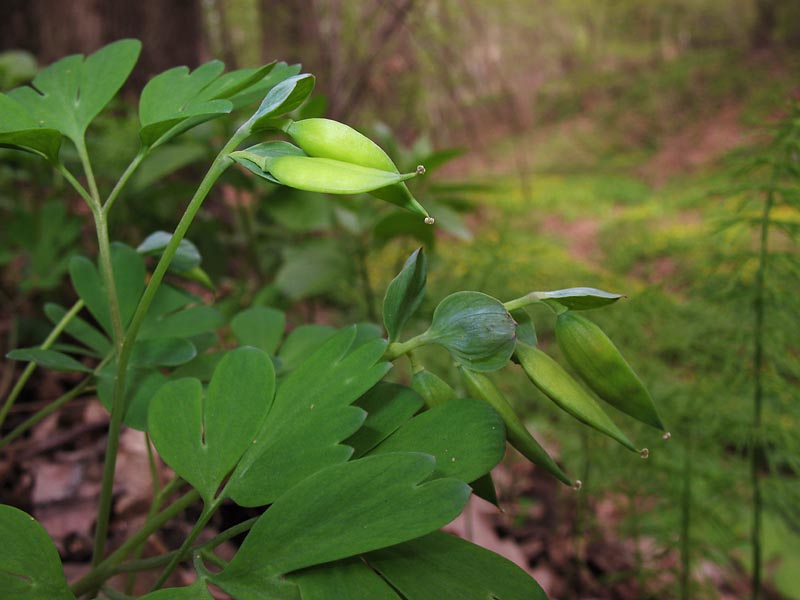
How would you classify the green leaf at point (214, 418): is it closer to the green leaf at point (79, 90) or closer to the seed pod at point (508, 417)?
the seed pod at point (508, 417)

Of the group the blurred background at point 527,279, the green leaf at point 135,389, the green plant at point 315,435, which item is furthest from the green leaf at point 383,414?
the blurred background at point 527,279

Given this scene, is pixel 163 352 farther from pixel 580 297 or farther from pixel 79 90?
pixel 580 297

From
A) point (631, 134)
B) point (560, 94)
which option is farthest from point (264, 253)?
point (560, 94)

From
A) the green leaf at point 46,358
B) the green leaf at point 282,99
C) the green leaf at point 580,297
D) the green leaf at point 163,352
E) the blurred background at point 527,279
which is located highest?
the green leaf at point 282,99

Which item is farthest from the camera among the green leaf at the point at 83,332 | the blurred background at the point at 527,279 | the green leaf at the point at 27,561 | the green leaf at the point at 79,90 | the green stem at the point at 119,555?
the blurred background at the point at 527,279

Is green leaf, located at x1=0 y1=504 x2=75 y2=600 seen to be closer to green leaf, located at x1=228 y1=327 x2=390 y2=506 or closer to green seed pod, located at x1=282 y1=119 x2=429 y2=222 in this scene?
green leaf, located at x1=228 y1=327 x2=390 y2=506

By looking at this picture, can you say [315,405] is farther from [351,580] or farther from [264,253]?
[264,253]

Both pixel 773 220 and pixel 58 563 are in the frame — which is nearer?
pixel 58 563
